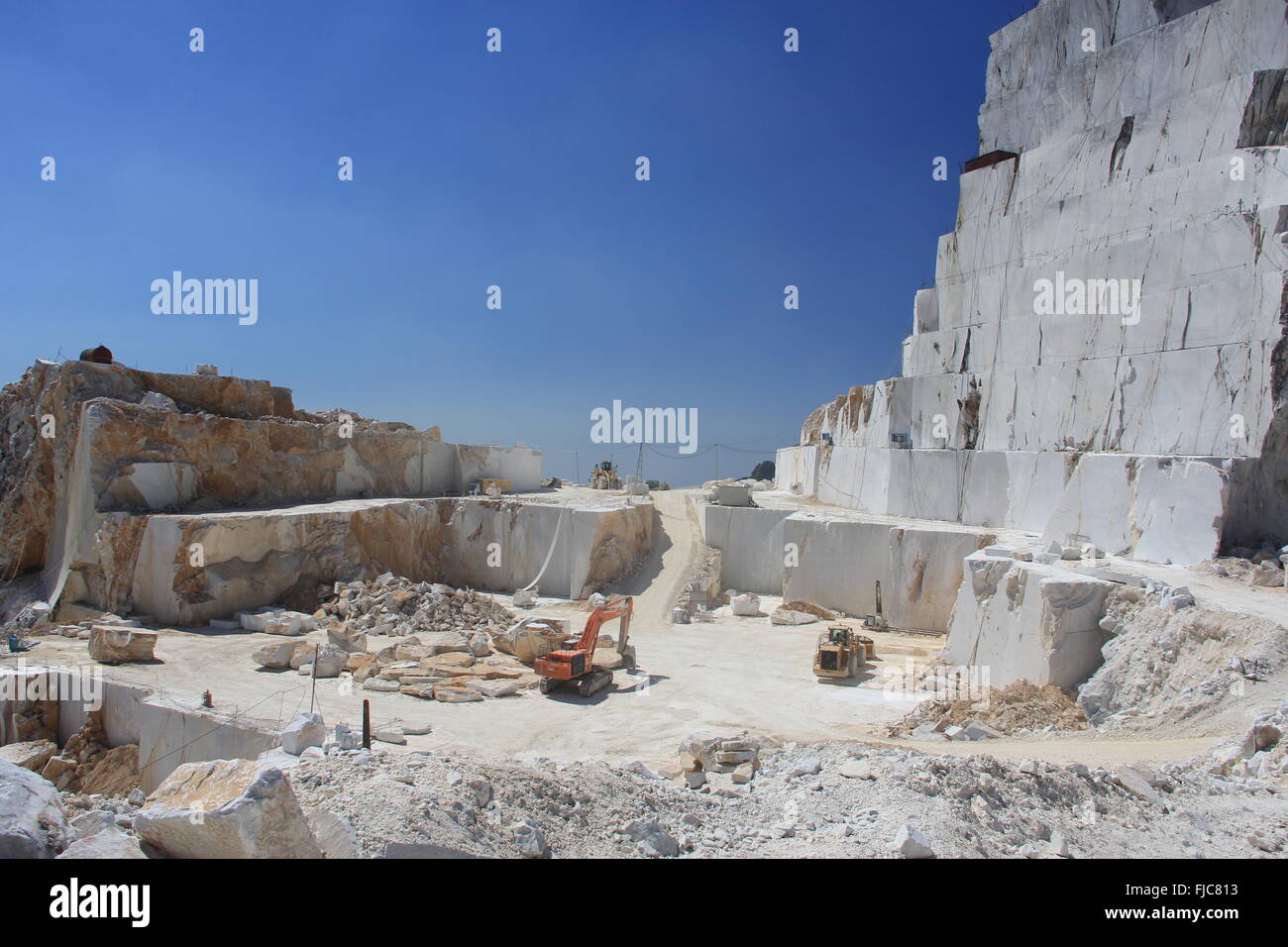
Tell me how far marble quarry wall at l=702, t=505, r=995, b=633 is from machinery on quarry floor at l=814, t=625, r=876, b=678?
441 cm

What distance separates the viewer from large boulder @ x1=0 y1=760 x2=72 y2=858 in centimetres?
403

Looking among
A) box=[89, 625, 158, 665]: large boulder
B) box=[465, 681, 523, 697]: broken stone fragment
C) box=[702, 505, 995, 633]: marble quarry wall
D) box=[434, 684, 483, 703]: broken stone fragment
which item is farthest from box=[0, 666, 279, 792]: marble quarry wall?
box=[702, 505, 995, 633]: marble quarry wall

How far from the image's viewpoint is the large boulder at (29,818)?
403 cm

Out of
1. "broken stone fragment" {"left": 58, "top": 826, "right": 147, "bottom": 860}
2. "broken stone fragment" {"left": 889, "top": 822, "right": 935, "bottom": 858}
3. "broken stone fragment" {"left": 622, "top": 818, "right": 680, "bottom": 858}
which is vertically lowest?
"broken stone fragment" {"left": 622, "top": 818, "right": 680, "bottom": 858}

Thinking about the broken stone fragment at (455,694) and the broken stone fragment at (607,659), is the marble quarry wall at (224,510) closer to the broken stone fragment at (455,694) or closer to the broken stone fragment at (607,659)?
the broken stone fragment at (607,659)

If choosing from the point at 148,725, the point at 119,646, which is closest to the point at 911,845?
the point at 148,725

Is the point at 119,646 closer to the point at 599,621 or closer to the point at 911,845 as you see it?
the point at 599,621

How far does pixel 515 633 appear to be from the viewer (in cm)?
1594

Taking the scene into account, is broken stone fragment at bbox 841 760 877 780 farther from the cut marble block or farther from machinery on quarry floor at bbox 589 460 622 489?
machinery on quarry floor at bbox 589 460 622 489

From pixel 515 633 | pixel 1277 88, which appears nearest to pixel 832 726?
pixel 515 633
